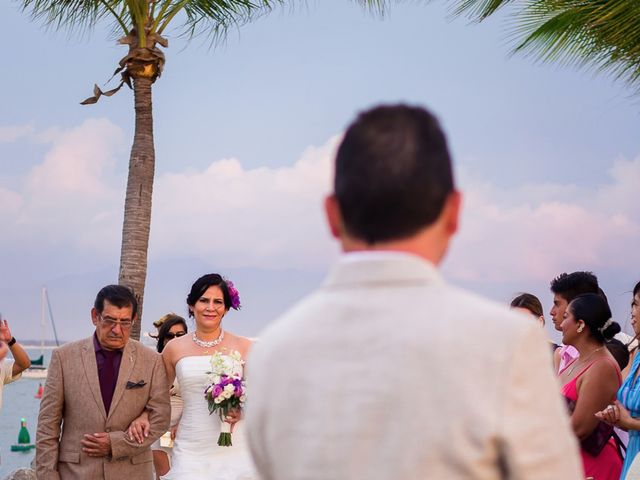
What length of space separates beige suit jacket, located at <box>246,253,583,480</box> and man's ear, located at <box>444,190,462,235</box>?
0.36 feet

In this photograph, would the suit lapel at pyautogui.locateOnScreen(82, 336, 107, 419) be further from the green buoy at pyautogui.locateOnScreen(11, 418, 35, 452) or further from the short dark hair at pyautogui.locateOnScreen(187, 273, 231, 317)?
the green buoy at pyautogui.locateOnScreen(11, 418, 35, 452)

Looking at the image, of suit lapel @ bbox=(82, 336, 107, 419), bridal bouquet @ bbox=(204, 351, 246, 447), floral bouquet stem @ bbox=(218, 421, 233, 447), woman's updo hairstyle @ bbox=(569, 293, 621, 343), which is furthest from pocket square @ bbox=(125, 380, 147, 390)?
woman's updo hairstyle @ bbox=(569, 293, 621, 343)

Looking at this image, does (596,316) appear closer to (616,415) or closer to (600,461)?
(616,415)

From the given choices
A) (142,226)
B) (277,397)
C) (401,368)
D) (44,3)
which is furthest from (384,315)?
(44,3)

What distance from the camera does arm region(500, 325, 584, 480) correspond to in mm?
1707

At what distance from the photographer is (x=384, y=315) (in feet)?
5.99

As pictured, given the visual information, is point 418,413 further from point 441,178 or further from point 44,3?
point 44,3

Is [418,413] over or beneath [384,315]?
beneath

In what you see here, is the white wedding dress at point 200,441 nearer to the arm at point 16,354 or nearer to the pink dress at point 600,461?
the arm at point 16,354

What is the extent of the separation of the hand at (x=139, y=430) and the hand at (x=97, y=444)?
0.16 m

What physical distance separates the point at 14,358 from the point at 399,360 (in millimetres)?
6569

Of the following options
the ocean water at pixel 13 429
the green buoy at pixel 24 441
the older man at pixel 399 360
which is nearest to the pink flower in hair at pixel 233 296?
the older man at pixel 399 360

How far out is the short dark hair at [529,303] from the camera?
338 inches

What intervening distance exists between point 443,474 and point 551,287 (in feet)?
22.1
